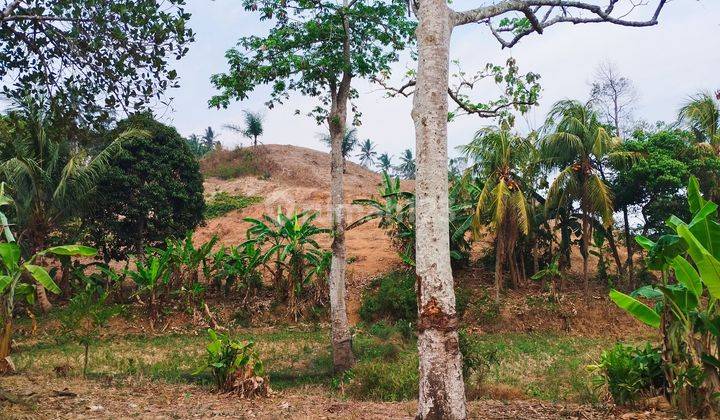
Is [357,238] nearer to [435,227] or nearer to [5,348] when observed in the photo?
[5,348]

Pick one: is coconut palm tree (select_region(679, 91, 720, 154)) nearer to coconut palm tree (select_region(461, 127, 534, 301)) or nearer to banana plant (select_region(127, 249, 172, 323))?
coconut palm tree (select_region(461, 127, 534, 301))

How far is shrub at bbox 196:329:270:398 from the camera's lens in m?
7.98

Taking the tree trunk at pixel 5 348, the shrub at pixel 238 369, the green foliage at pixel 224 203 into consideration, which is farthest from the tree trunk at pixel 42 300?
the green foliage at pixel 224 203

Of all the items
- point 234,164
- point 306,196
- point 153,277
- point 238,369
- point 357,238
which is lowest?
point 238,369

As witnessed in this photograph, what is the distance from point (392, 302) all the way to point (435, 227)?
13.4m

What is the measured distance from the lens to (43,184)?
724 inches

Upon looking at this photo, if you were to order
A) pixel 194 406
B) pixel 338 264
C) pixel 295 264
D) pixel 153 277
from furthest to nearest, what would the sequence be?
pixel 295 264 → pixel 153 277 → pixel 338 264 → pixel 194 406

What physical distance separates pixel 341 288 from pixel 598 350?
7419mm

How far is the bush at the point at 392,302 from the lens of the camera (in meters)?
18.5

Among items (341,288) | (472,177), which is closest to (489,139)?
(472,177)

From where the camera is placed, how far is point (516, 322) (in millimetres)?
18500

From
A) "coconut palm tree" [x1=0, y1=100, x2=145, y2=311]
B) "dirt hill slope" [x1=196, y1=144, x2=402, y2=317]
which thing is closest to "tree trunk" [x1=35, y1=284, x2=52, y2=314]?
"coconut palm tree" [x1=0, y1=100, x2=145, y2=311]

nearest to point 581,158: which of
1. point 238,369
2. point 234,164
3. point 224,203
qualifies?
point 238,369

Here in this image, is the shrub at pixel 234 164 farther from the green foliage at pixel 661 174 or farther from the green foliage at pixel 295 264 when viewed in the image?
the green foliage at pixel 661 174
